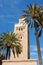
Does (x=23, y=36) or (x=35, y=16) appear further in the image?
(x=23, y=36)

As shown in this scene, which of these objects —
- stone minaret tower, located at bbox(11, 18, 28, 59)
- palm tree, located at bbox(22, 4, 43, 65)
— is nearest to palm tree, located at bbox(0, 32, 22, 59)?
palm tree, located at bbox(22, 4, 43, 65)

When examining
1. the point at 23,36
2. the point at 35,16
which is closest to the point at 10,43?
the point at 35,16

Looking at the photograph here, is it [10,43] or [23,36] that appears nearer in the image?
[10,43]

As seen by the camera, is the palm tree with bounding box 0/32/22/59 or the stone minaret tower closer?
the palm tree with bounding box 0/32/22/59

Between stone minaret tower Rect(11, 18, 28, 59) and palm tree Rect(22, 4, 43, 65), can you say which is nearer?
palm tree Rect(22, 4, 43, 65)

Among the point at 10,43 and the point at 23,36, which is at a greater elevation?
the point at 23,36

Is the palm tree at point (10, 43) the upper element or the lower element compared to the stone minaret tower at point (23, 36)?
lower

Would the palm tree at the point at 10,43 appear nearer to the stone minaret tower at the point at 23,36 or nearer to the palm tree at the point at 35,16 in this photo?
the palm tree at the point at 35,16

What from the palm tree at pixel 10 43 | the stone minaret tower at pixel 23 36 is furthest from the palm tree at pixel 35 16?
the stone minaret tower at pixel 23 36

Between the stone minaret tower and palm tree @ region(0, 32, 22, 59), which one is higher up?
the stone minaret tower

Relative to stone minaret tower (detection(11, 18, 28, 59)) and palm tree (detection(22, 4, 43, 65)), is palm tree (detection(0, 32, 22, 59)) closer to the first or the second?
palm tree (detection(22, 4, 43, 65))

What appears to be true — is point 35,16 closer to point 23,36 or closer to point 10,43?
point 10,43

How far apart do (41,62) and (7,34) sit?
64.4ft

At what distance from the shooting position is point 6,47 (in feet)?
191
